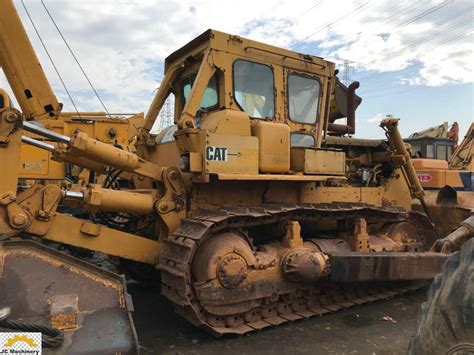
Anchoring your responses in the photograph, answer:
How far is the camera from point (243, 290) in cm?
453

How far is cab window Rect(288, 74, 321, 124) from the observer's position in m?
5.64

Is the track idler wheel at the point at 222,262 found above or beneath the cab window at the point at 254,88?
beneath

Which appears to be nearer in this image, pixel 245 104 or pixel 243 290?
pixel 243 290

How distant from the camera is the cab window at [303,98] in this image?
564cm

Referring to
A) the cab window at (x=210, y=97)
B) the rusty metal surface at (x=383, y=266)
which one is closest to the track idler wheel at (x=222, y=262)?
the rusty metal surface at (x=383, y=266)

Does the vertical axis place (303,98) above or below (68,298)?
above

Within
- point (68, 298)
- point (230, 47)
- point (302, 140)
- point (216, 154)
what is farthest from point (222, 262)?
point (230, 47)

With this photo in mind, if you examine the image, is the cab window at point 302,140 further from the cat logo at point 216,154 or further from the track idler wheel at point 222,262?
the track idler wheel at point 222,262

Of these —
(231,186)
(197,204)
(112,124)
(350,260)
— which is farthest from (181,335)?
(112,124)

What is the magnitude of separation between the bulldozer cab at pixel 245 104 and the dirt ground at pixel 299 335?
1733 millimetres

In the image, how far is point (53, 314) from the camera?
9.21 ft

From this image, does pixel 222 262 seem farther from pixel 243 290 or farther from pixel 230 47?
pixel 230 47

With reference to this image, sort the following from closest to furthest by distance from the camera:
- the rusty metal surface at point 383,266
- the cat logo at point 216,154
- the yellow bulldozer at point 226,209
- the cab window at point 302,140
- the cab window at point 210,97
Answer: the yellow bulldozer at point 226,209 → the cat logo at point 216,154 → the rusty metal surface at point 383,266 → the cab window at point 210,97 → the cab window at point 302,140

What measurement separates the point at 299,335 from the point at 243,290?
762mm
